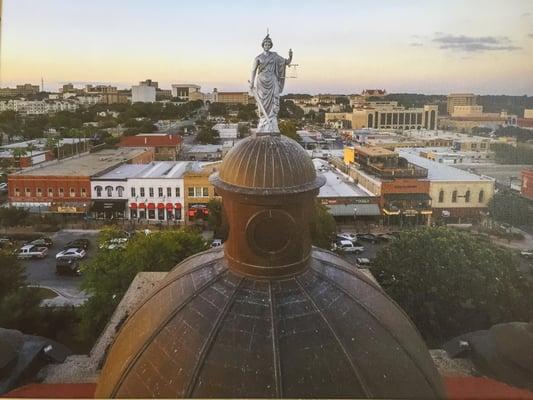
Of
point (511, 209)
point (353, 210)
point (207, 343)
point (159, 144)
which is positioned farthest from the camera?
point (159, 144)

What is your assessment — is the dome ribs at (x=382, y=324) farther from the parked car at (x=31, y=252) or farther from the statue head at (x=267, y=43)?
the parked car at (x=31, y=252)

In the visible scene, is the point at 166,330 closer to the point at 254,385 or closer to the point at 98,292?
the point at 254,385

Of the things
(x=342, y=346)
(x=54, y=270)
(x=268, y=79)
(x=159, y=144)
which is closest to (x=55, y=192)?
(x=54, y=270)

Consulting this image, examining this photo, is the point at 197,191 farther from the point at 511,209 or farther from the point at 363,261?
the point at 511,209

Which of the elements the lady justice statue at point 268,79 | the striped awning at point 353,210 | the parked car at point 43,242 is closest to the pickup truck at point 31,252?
the parked car at point 43,242

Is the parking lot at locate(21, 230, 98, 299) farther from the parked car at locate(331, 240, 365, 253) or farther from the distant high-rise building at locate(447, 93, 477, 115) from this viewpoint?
the distant high-rise building at locate(447, 93, 477, 115)
